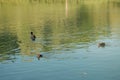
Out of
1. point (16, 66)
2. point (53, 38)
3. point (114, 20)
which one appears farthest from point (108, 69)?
point (114, 20)

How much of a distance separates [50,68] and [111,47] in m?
15.6

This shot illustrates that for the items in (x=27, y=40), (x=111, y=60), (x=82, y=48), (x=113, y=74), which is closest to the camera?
(x=113, y=74)

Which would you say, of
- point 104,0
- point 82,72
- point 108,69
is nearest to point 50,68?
point 82,72

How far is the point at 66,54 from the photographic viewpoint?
47.4 m

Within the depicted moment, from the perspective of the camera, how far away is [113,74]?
121ft

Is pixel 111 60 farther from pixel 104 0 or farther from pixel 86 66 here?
pixel 104 0

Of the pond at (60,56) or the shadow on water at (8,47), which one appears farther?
the shadow on water at (8,47)

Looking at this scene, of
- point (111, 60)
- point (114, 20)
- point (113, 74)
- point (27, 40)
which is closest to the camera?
point (113, 74)

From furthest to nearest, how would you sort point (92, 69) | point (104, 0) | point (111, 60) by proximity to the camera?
point (104, 0) → point (111, 60) → point (92, 69)

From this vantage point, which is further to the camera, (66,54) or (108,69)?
(66,54)

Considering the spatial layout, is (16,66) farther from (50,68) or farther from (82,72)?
(82,72)

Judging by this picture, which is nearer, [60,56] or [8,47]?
[60,56]

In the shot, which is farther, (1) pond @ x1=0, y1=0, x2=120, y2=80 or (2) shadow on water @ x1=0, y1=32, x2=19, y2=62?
(2) shadow on water @ x1=0, y1=32, x2=19, y2=62

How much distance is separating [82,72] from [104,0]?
14930 cm
